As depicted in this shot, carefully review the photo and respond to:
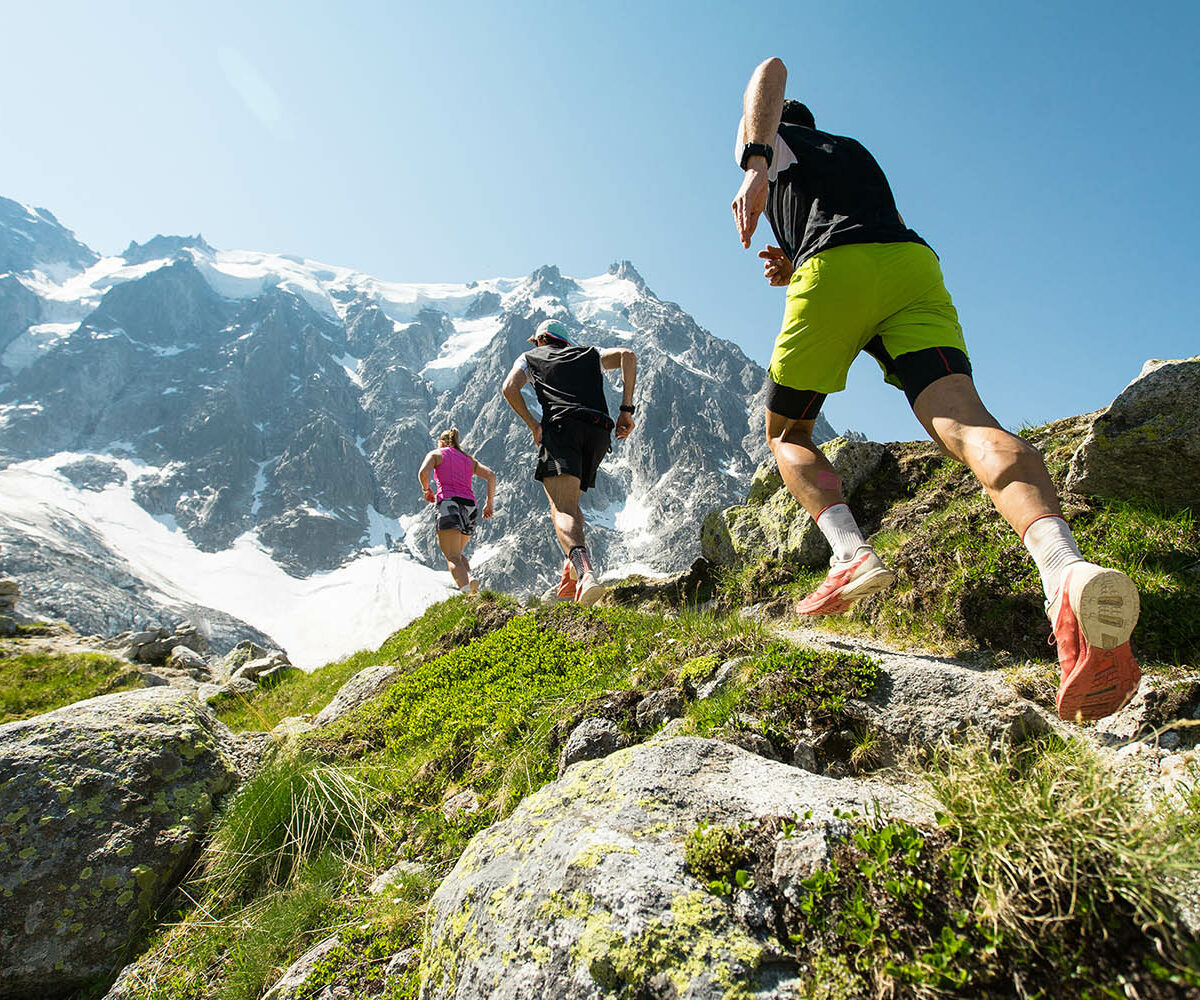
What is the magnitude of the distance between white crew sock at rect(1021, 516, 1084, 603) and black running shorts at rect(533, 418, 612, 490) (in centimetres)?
475

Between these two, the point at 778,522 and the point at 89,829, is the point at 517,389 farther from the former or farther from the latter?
the point at 89,829

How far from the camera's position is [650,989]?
1607mm

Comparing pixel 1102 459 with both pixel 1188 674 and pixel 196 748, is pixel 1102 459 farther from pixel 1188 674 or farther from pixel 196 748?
pixel 196 748

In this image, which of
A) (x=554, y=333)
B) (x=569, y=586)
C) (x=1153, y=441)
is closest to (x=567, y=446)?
(x=569, y=586)

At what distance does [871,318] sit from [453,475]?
31.8 feet

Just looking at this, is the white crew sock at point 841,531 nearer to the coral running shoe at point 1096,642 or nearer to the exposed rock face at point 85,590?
the coral running shoe at point 1096,642

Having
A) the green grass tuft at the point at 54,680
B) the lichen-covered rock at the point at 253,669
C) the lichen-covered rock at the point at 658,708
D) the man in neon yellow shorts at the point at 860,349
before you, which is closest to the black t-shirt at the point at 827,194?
the man in neon yellow shorts at the point at 860,349

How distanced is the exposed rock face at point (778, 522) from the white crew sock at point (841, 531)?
2434 mm

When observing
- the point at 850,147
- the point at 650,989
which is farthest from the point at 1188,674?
the point at 850,147

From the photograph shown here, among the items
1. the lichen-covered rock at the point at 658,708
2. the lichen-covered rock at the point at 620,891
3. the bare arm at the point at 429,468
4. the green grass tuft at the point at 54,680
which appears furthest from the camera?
the bare arm at the point at 429,468

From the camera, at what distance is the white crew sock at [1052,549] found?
8.53ft

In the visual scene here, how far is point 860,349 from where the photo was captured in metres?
3.84

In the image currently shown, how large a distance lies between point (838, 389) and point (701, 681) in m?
2.03

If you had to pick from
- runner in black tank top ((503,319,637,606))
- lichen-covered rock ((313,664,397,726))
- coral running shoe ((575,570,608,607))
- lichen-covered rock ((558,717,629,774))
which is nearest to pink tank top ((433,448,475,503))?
runner in black tank top ((503,319,637,606))
